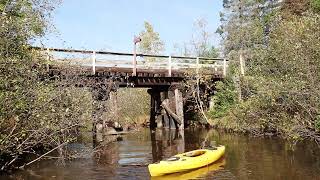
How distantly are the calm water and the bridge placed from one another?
7.77 ft

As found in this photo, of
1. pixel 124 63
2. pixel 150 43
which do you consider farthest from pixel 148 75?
pixel 150 43

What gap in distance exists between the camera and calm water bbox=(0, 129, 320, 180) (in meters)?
15.7

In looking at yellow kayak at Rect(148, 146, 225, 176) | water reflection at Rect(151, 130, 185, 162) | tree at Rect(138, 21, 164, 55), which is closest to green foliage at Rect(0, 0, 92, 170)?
yellow kayak at Rect(148, 146, 225, 176)

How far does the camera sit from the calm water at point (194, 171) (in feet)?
51.4

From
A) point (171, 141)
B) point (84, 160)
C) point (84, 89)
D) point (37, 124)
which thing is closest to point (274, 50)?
point (171, 141)

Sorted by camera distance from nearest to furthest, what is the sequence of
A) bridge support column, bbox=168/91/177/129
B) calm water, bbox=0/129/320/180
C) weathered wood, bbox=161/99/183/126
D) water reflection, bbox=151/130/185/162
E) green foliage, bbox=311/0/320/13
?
calm water, bbox=0/129/320/180, water reflection, bbox=151/130/185/162, weathered wood, bbox=161/99/183/126, bridge support column, bbox=168/91/177/129, green foliage, bbox=311/0/320/13

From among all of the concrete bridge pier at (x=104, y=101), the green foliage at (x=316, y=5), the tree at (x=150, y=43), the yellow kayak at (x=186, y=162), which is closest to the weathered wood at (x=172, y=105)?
the concrete bridge pier at (x=104, y=101)

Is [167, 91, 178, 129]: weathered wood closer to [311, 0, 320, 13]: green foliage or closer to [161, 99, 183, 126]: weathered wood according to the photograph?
[161, 99, 183, 126]: weathered wood

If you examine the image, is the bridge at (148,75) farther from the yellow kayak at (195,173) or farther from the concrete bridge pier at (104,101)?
the yellow kayak at (195,173)

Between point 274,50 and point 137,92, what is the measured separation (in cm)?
1486

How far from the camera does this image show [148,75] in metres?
27.7

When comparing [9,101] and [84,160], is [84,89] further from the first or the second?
[9,101]

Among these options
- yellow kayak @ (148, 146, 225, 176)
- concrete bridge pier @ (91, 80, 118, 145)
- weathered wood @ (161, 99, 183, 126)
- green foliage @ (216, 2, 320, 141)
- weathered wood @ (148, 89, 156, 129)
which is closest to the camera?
yellow kayak @ (148, 146, 225, 176)

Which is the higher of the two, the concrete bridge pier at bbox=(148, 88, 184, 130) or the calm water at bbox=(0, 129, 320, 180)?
the concrete bridge pier at bbox=(148, 88, 184, 130)
